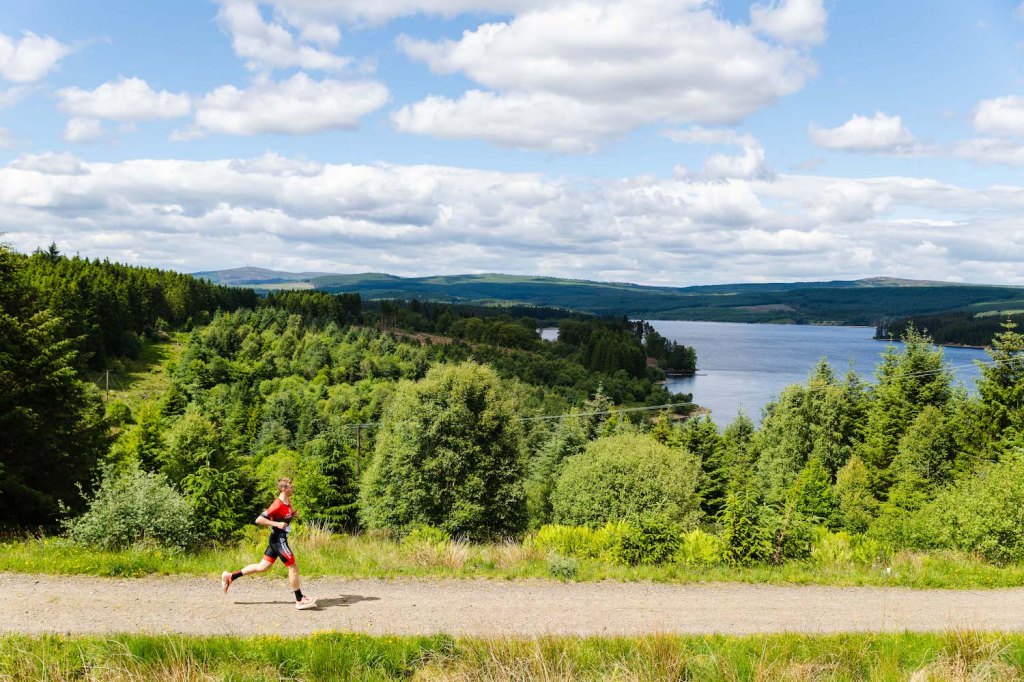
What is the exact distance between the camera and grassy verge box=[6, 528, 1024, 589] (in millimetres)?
10617

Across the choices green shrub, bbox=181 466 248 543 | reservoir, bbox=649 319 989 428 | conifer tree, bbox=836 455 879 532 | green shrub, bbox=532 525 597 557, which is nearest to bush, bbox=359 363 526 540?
green shrub, bbox=181 466 248 543

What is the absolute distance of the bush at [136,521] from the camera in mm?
11555

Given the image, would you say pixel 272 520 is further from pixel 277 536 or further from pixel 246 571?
pixel 246 571

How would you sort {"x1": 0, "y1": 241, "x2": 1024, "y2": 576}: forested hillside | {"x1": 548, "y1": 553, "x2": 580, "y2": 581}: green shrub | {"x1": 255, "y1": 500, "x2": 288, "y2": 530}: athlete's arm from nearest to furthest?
{"x1": 255, "y1": 500, "x2": 288, "y2": 530}: athlete's arm
{"x1": 548, "y1": 553, "x2": 580, "y2": 581}: green shrub
{"x1": 0, "y1": 241, "x2": 1024, "y2": 576}: forested hillside

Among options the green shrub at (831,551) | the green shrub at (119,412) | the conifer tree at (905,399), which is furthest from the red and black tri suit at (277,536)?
the green shrub at (119,412)

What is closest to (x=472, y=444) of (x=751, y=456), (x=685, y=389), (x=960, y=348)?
(x=751, y=456)

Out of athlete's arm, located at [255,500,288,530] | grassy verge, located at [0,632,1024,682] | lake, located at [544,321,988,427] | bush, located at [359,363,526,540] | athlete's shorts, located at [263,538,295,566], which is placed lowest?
lake, located at [544,321,988,427]

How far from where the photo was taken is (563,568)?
11594mm

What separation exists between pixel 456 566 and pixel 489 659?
14.5 feet

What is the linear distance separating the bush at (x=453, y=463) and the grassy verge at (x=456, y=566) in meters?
14.4

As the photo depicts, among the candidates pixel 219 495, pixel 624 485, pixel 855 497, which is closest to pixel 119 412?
pixel 219 495

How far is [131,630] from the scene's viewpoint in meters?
8.35

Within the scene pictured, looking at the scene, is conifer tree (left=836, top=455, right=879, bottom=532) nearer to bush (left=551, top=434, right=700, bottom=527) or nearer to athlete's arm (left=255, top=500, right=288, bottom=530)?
bush (left=551, top=434, right=700, bottom=527)

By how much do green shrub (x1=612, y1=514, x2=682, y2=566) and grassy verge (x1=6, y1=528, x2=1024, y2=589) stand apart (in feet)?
2.37
